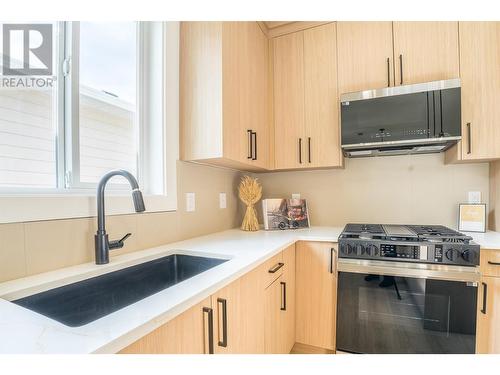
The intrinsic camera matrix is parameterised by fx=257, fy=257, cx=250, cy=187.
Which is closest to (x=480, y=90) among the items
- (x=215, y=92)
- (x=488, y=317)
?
(x=488, y=317)

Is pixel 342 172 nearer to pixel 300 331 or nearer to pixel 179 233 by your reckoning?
pixel 300 331

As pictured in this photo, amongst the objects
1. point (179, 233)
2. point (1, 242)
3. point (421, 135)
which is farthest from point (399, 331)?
point (1, 242)

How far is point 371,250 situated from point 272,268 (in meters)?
0.62

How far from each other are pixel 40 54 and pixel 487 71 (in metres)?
2.45

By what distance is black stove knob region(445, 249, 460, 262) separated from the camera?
137cm

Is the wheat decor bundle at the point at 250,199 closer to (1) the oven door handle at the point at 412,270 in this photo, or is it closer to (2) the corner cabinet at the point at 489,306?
(1) the oven door handle at the point at 412,270

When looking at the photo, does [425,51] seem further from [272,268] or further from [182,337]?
[182,337]

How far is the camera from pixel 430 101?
1.64 metres

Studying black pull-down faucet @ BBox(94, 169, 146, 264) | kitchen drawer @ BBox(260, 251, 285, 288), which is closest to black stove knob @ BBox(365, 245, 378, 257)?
kitchen drawer @ BBox(260, 251, 285, 288)

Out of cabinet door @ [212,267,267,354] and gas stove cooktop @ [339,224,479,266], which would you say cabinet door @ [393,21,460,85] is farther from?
cabinet door @ [212,267,267,354]

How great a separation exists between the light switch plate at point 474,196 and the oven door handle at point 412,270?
75 cm

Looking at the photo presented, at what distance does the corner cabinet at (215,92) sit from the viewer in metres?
1.49

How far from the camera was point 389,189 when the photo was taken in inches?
81.5

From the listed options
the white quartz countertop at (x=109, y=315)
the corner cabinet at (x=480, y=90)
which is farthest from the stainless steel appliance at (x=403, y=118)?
the white quartz countertop at (x=109, y=315)
